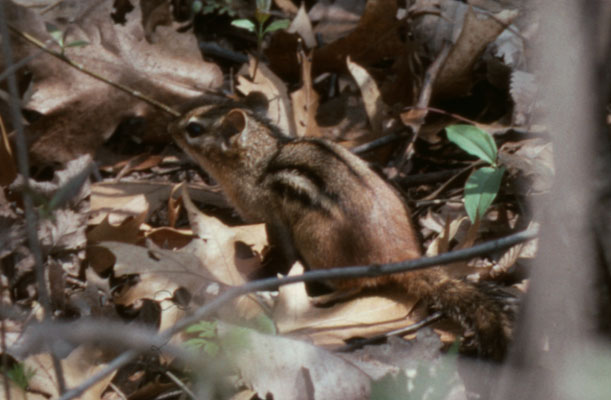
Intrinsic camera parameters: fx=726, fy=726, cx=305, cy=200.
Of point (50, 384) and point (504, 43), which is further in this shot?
point (504, 43)

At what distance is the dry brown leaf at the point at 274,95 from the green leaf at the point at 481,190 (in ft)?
6.23

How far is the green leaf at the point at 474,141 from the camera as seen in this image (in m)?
3.94

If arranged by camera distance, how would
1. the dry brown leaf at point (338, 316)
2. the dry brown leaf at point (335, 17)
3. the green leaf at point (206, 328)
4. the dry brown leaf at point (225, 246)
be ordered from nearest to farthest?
the green leaf at point (206, 328), the dry brown leaf at point (338, 316), the dry brown leaf at point (225, 246), the dry brown leaf at point (335, 17)

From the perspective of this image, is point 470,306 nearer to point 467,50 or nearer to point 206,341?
point 206,341

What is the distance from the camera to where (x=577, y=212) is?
1538 millimetres

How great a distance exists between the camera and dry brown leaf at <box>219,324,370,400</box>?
309cm

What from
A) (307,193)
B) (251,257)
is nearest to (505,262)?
(307,193)

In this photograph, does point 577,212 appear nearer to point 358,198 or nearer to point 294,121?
point 358,198

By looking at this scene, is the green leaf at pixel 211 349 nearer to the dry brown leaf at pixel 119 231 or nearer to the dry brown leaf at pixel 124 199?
the dry brown leaf at pixel 119 231

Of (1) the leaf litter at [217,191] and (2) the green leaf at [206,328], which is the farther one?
(1) the leaf litter at [217,191]

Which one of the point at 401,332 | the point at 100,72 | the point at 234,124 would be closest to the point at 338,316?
the point at 401,332

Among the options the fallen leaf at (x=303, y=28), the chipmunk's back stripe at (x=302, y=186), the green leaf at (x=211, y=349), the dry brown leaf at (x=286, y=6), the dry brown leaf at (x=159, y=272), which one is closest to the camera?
the green leaf at (x=211, y=349)

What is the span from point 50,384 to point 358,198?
182cm

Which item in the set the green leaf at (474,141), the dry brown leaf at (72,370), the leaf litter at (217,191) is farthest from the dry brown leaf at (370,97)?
the dry brown leaf at (72,370)
